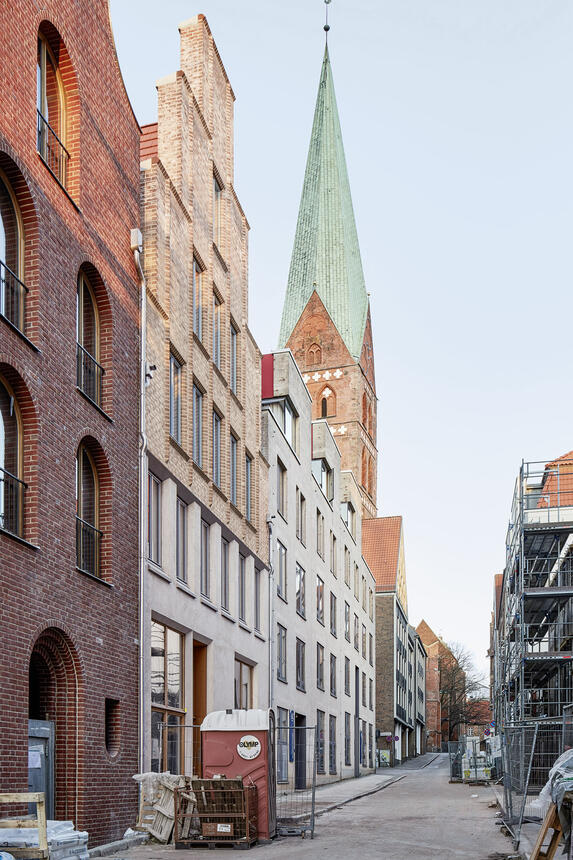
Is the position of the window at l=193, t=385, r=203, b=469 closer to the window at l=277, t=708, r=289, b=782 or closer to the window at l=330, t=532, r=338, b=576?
the window at l=277, t=708, r=289, b=782

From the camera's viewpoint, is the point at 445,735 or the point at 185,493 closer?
the point at 185,493

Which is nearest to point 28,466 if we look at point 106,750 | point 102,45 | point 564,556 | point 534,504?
point 106,750

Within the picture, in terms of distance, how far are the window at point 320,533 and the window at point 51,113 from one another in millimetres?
25967

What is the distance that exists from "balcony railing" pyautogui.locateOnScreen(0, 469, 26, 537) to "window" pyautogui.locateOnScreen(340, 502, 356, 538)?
35924 mm

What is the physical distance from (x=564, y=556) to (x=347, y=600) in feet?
59.6

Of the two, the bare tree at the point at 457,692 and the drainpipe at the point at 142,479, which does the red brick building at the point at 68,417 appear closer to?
the drainpipe at the point at 142,479

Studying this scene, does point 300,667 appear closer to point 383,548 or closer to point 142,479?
point 142,479

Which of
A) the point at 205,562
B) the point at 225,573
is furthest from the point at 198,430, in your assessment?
the point at 225,573

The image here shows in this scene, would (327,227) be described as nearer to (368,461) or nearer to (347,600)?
(368,461)

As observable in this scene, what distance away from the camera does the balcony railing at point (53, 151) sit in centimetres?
1547

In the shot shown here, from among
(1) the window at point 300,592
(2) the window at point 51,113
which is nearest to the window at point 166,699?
(2) the window at point 51,113

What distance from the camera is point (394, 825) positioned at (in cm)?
2067

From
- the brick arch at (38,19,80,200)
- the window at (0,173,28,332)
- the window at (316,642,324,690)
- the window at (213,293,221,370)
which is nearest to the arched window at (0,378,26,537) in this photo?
the window at (0,173,28,332)

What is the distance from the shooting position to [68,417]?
1536 cm
